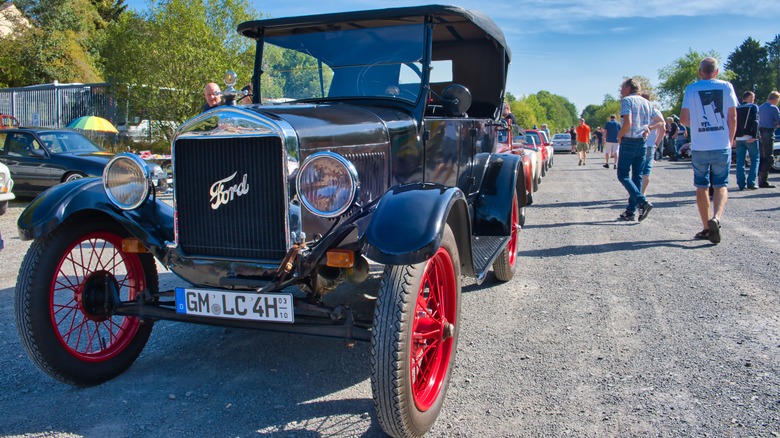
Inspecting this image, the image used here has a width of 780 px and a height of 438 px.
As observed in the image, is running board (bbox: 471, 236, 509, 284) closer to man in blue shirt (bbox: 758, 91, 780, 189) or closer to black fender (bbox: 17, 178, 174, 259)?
black fender (bbox: 17, 178, 174, 259)

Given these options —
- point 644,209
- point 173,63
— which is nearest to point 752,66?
point 173,63

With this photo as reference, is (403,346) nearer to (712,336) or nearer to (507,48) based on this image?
(712,336)

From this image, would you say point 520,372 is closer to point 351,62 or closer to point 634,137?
point 351,62

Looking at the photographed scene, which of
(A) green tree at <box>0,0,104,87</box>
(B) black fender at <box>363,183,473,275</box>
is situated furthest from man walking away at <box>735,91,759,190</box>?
(A) green tree at <box>0,0,104,87</box>

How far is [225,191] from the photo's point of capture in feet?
9.53

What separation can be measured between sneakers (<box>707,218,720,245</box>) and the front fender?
4711 mm

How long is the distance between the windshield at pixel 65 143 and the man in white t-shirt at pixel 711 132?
10388 millimetres

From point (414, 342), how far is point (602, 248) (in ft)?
14.4

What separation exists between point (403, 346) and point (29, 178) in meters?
10.5

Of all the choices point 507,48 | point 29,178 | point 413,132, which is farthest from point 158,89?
point 413,132

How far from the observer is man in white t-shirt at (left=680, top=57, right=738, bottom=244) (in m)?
6.40

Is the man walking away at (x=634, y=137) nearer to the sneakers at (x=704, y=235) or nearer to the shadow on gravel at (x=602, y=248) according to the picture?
the sneakers at (x=704, y=235)

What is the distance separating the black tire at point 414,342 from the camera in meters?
2.35

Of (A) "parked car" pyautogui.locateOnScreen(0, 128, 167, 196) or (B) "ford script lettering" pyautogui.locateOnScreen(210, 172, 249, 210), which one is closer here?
(B) "ford script lettering" pyautogui.locateOnScreen(210, 172, 249, 210)
